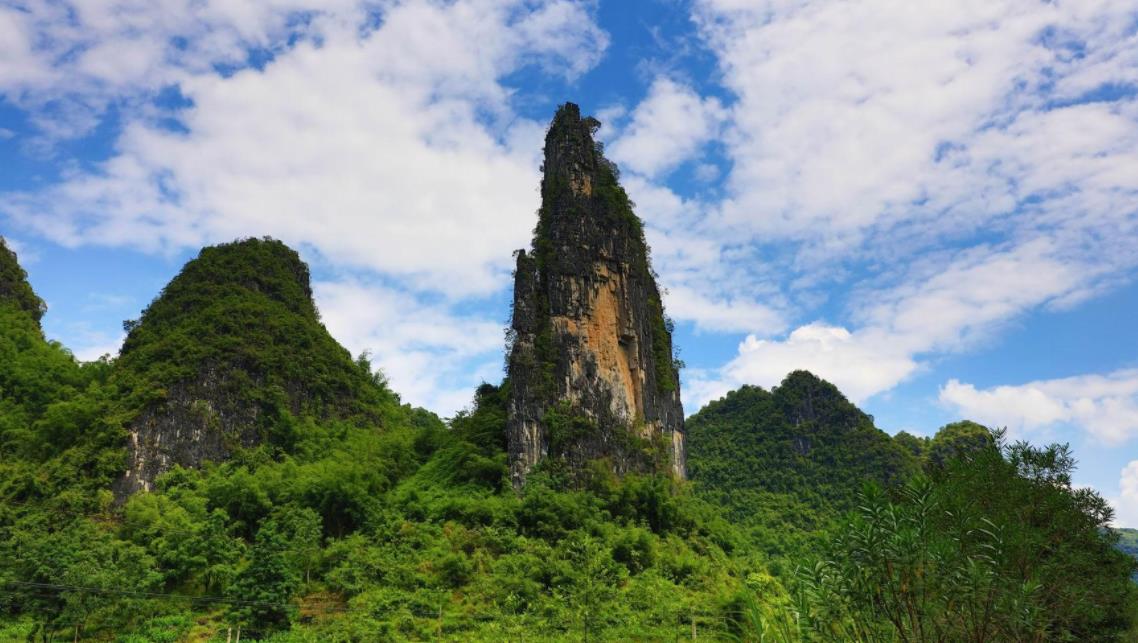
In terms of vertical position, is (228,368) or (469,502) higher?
(228,368)

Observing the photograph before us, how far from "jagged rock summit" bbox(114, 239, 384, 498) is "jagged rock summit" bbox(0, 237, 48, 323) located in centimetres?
1045

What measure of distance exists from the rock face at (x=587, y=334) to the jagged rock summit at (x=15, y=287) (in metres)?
29.6

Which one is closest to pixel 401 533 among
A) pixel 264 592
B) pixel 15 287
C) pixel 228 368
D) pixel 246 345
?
pixel 264 592

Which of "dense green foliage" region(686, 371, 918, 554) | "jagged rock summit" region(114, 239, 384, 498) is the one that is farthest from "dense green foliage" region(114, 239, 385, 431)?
"dense green foliage" region(686, 371, 918, 554)

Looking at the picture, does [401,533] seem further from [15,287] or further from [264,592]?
[15,287]

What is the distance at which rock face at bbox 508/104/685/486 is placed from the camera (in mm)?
26984

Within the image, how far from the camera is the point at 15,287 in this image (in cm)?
4122

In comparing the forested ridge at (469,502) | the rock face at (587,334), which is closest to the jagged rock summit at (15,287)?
the forested ridge at (469,502)

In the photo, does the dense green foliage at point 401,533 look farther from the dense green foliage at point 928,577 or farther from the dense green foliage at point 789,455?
the dense green foliage at point 789,455

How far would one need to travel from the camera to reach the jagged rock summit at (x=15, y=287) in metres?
40.6

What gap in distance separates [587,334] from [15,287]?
33.1m

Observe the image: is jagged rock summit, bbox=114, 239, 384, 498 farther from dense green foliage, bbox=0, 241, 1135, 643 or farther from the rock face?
the rock face

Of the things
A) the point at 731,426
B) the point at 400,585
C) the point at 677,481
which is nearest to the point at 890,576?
the point at 400,585

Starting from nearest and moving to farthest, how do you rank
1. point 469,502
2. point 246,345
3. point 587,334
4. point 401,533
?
point 401,533 < point 469,502 < point 587,334 < point 246,345
